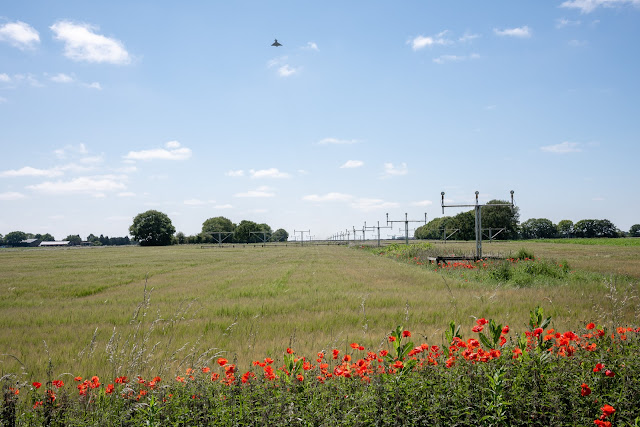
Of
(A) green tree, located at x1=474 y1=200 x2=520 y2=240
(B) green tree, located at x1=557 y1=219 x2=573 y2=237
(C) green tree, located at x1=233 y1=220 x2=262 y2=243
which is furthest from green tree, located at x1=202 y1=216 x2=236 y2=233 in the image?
(B) green tree, located at x1=557 y1=219 x2=573 y2=237

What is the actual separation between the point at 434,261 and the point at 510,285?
30.5 feet

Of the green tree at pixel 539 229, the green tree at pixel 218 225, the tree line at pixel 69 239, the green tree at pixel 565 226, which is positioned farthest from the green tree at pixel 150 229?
the green tree at pixel 565 226

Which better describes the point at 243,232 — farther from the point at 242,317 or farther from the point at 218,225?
the point at 242,317

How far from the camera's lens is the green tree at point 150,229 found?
384 feet

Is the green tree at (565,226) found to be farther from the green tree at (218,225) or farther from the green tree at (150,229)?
the green tree at (150,229)

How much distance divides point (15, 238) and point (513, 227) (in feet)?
673

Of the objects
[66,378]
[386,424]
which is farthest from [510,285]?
[66,378]

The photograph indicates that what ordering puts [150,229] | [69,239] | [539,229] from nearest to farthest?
1. [150,229]
2. [539,229]
3. [69,239]

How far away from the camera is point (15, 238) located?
179 meters

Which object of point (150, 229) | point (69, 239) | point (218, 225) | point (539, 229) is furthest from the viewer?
point (69, 239)

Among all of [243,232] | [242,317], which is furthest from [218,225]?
[242,317]

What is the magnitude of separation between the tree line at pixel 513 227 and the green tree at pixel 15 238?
580 ft

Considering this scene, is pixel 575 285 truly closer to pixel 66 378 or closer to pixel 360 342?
pixel 360 342

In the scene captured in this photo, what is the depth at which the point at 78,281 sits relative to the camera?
63.6 ft
